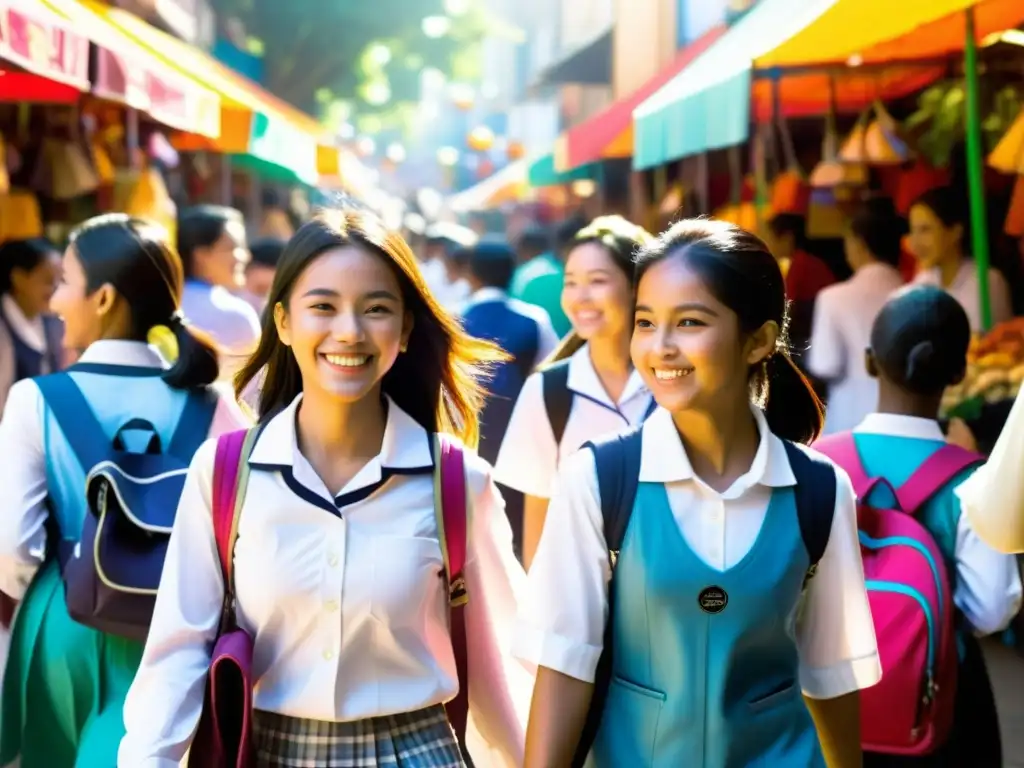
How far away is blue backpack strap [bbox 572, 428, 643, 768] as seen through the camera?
9.29 ft

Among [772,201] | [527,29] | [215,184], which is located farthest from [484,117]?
[772,201]

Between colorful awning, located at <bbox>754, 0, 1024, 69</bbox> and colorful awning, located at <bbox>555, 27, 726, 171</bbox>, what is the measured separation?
10.7ft

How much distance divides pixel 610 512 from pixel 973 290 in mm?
5373

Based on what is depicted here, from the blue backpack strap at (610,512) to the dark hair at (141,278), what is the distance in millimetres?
1547

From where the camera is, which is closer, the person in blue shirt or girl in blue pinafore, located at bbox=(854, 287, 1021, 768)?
girl in blue pinafore, located at bbox=(854, 287, 1021, 768)

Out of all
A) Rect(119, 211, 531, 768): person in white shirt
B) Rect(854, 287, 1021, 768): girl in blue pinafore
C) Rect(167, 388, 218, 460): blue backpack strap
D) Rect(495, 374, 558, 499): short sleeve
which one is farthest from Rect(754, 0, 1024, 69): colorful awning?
Rect(119, 211, 531, 768): person in white shirt

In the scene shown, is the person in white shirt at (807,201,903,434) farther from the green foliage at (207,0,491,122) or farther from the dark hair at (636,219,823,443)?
the green foliage at (207,0,491,122)

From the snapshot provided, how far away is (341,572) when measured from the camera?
2.96m

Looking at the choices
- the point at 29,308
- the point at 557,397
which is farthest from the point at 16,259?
the point at 557,397

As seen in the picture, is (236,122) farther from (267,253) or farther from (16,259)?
(16,259)

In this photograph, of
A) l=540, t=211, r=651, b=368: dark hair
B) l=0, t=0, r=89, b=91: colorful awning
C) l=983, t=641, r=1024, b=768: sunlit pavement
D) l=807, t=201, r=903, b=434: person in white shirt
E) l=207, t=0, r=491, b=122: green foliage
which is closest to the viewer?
l=540, t=211, r=651, b=368: dark hair

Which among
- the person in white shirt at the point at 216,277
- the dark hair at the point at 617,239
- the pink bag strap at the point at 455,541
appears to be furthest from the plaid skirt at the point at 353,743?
the person in white shirt at the point at 216,277

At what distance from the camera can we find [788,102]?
36.6ft

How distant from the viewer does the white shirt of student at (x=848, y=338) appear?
7496mm
